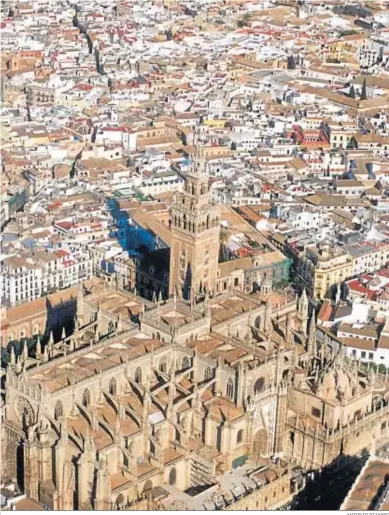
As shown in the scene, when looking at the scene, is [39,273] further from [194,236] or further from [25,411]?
[25,411]

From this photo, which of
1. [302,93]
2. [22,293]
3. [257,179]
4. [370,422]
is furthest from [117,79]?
[370,422]

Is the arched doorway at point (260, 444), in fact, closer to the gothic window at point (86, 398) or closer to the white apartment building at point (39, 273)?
the gothic window at point (86, 398)

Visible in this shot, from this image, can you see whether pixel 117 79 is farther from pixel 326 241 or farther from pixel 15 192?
pixel 326 241

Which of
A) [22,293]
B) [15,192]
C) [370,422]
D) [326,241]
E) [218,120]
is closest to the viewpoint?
[370,422]

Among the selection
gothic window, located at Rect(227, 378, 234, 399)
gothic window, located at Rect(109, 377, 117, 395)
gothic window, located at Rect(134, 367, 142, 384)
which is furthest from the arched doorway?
gothic window, located at Rect(109, 377, 117, 395)

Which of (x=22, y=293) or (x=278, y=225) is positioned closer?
(x=22, y=293)

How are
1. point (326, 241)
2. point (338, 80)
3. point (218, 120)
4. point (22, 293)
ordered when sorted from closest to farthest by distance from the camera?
1. point (22, 293)
2. point (326, 241)
3. point (218, 120)
4. point (338, 80)

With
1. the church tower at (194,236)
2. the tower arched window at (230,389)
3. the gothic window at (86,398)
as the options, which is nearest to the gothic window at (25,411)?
the gothic window at (86,398)
